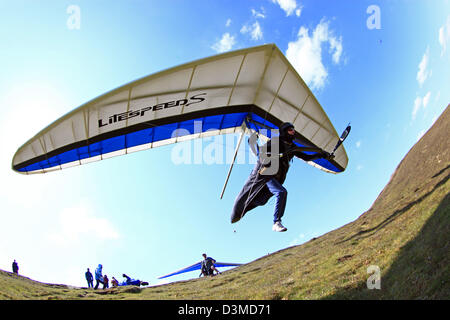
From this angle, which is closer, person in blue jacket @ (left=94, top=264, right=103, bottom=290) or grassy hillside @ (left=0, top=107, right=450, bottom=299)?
grassy hillside @ (left=0, top=107, right=450, bottom=299)

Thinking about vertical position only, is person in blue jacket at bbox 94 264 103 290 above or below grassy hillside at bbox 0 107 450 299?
above

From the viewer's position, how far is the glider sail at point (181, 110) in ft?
26.4

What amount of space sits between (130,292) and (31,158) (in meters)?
9.96

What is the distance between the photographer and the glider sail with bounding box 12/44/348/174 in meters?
8.05

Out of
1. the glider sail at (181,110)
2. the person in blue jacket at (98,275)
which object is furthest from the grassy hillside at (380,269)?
the glider sail at (181,110)

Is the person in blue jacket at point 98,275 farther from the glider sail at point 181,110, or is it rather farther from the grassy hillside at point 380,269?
the glider sail at point 181,110

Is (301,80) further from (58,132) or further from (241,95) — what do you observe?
(58,132)

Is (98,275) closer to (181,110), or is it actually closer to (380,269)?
(181,110)

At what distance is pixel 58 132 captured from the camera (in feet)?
26.5

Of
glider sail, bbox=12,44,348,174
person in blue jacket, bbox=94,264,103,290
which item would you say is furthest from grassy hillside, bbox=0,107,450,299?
glider sail, bbox=12,44,348,174

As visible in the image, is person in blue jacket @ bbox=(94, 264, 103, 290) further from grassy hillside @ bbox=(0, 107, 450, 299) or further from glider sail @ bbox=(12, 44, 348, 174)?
glider sail @ bbox=(12, 44, 348, 174)

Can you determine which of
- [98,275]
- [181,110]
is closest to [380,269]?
[181,110]
